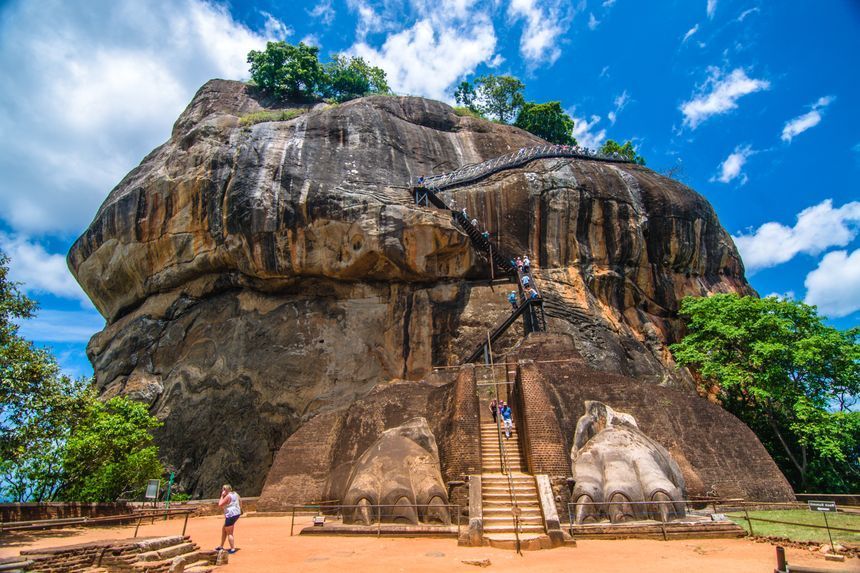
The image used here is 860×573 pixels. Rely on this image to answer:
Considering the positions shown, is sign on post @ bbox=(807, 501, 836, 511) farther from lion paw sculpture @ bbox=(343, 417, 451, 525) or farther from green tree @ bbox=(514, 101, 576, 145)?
green tree @ bbox=(514, 101, 576, 145)

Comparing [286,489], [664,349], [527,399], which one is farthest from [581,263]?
[286,489]

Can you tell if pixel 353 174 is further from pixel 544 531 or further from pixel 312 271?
pixel 544 531

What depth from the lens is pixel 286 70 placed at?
33.8 meters

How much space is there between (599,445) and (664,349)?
1543 centimetres

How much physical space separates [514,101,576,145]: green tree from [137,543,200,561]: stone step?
117 feet

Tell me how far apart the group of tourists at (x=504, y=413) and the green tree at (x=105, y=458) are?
425 inches

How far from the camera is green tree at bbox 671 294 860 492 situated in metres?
16.9

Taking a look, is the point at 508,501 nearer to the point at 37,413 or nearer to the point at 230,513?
the point at 230,513

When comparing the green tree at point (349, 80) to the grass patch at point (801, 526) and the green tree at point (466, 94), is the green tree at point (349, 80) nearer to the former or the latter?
the green tree at point (466, 94)

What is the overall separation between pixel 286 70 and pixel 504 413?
29.1 meters

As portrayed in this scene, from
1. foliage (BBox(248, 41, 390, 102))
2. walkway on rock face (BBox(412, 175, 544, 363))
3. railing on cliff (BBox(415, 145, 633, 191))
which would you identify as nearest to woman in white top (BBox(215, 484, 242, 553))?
walkway on rock face (BBox(412, 175, 544, 363))

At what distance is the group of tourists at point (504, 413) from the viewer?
12.6 m

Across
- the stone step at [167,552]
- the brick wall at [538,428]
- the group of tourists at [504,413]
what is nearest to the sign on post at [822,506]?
the brick wall at [538,428]

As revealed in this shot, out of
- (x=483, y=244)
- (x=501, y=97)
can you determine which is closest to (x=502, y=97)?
(x=501, y=97)
